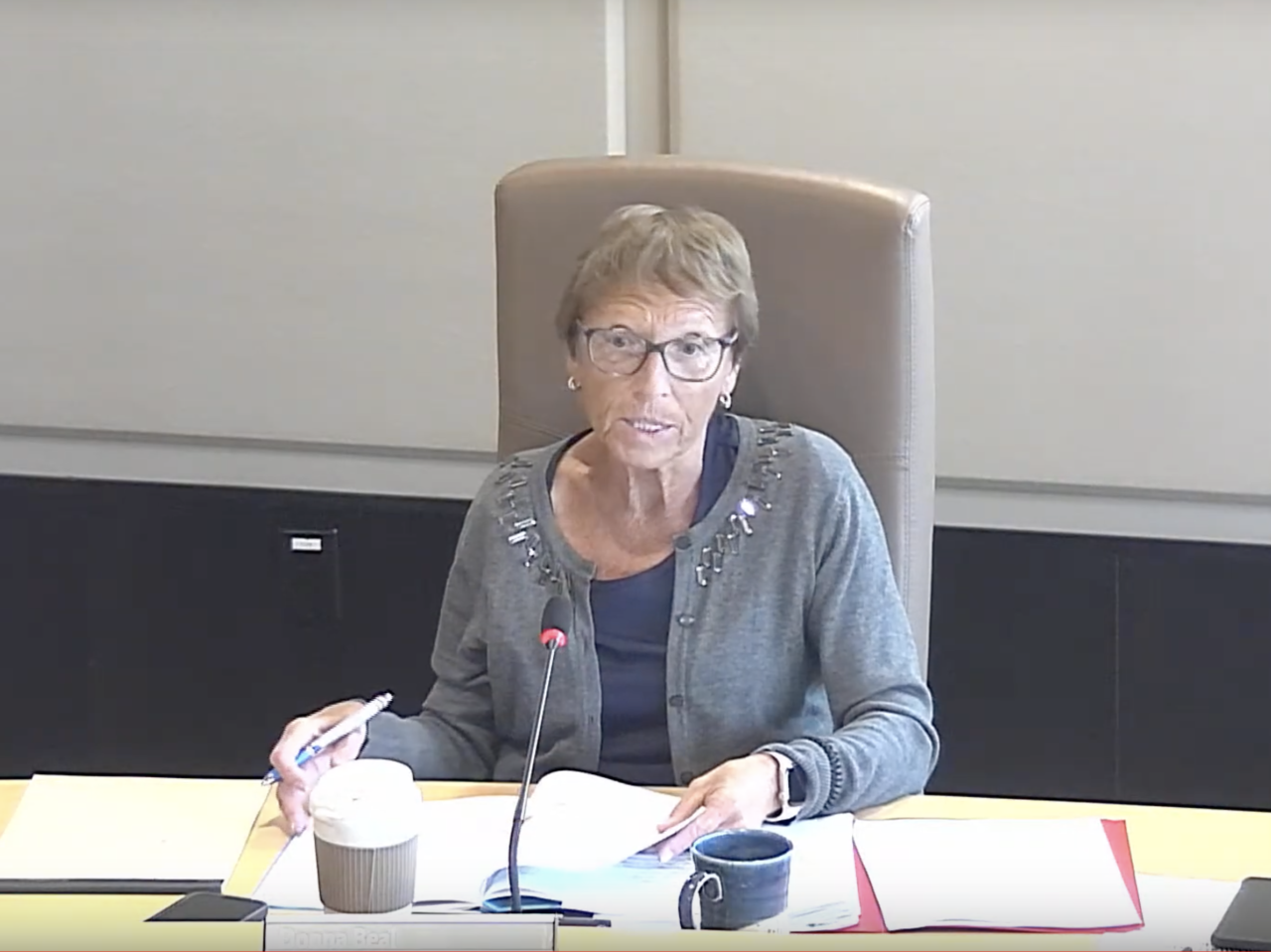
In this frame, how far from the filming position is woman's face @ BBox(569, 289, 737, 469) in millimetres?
1638

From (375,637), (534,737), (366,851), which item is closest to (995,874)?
(534,737)

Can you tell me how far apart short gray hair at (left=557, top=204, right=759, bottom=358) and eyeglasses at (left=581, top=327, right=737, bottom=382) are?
0.03 metres

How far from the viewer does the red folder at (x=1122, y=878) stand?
1.19 m

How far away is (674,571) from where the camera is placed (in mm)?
1670

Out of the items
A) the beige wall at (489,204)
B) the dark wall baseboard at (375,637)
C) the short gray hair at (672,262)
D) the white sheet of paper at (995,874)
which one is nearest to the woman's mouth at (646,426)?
the short gray hair at (672,262)

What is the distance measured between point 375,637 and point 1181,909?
1.64m

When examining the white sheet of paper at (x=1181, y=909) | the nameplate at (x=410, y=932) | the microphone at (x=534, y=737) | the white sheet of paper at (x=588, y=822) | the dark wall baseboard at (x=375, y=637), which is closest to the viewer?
the nameplate at (x=410, y=932)

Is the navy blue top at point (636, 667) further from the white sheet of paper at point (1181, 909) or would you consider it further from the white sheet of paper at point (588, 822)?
the white sheet of paper at point (1181, 909)

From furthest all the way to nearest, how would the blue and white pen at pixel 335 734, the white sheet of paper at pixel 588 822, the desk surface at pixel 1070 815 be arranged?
the blue and white pen at pixel 335 734 < the white sheet of paper at pixel 588 822 < the desk surface at pixel 1070 815

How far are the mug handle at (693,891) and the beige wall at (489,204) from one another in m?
1.23

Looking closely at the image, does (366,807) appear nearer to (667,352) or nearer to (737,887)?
(737,887)

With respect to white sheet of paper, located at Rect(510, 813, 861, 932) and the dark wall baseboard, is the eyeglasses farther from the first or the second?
the dark wall baseboard

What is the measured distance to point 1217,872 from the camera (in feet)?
4.24

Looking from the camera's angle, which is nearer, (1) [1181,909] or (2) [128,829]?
(1) [1181,909]
